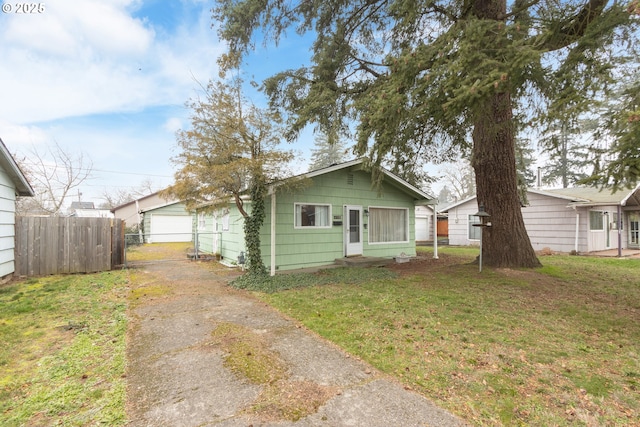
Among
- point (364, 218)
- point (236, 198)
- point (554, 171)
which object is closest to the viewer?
point (236, 198)

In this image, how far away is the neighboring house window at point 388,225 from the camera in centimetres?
1107

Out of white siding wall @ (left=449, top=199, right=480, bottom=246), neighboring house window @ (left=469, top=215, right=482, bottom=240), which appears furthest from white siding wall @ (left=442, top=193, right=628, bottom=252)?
white siding wall @ (left=449, top=199, right=480, bottom=246)

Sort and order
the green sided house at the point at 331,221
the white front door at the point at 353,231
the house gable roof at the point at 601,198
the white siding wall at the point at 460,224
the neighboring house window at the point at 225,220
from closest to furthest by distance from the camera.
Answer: the green sided house at the point at 331,221, the white front door at the point at 353,231, the neighboring house window at the point at 225,220, the house gable roof at the point at 601,198, the white siding wall at the point at 460,224

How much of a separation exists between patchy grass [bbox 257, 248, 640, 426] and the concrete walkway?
29cm

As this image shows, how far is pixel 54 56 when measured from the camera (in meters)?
8.88

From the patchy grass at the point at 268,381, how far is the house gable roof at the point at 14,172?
6896mm

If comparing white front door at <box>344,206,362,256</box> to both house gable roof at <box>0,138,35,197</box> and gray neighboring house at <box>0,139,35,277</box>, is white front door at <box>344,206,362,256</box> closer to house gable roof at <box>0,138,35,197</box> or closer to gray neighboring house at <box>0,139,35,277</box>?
house gable roof at <box>0,138,35,197</box>

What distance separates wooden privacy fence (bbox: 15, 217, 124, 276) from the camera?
7.93 m

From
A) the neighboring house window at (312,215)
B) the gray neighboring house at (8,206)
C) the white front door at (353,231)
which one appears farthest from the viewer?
the white front door at (353,231)

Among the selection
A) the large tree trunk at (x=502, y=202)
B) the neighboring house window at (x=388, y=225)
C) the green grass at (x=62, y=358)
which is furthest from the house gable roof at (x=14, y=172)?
the large tree trunk at (x=502, y=202)

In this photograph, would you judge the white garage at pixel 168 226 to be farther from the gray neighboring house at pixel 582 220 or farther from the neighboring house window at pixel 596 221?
the neighboring house window at pixel 596 221

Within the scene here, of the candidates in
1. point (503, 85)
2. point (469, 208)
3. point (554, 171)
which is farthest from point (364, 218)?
point (554, 171)

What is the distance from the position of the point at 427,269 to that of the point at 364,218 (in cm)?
277

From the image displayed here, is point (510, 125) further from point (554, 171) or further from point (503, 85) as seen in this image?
point (554, 171)
